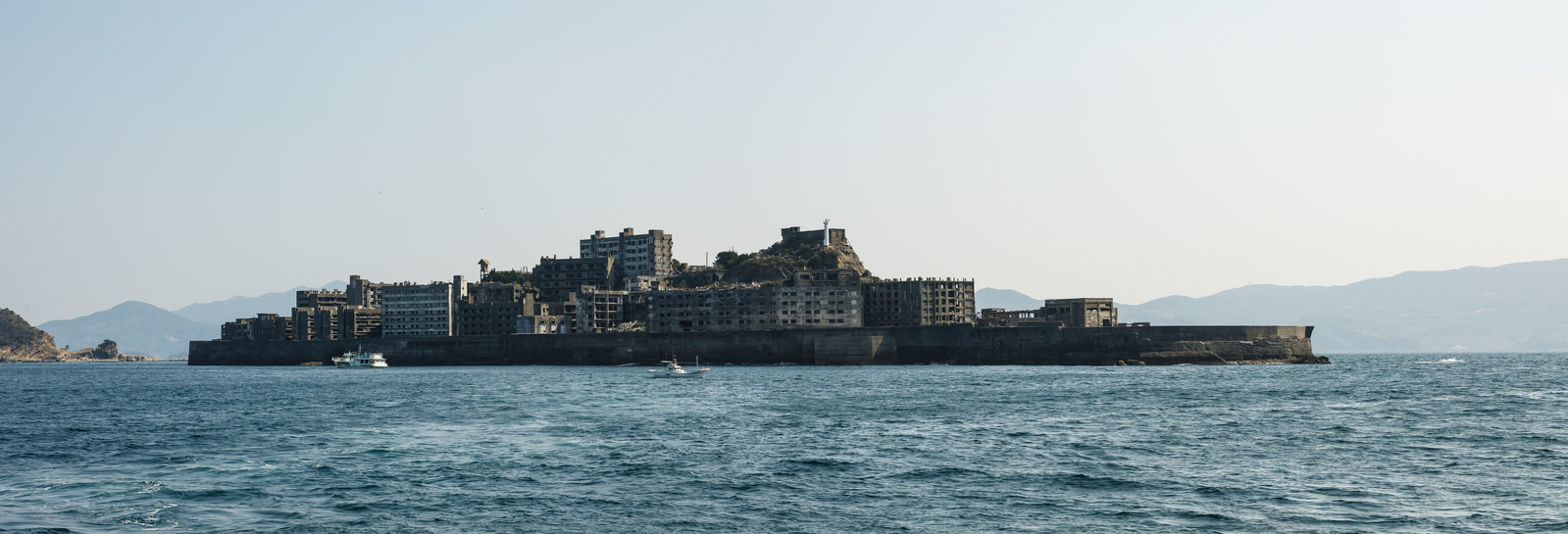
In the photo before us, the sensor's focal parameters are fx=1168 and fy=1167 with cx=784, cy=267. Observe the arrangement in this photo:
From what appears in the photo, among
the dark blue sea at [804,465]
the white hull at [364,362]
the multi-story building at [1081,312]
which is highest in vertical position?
the multi-story building at [1081,312]

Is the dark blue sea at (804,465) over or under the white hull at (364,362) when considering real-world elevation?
under

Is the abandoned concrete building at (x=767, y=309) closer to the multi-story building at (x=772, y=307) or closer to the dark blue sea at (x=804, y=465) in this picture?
the multi-story building at (x=772, y=307)

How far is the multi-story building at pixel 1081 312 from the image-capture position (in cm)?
17275

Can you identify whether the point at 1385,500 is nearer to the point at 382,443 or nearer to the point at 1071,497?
the point at 1071,497

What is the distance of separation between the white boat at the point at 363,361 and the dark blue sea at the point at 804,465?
325 ft

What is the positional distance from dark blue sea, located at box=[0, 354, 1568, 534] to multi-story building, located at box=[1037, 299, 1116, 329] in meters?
98.1

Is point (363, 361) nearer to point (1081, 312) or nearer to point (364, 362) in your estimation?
point (364, 362)

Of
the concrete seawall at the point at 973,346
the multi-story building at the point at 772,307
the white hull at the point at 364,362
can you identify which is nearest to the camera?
the concrete seawall at the point at 973,346

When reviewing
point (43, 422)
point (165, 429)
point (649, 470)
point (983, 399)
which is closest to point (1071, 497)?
point (649, 470)

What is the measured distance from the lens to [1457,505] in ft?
99.8

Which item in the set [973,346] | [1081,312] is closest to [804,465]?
[973,346]

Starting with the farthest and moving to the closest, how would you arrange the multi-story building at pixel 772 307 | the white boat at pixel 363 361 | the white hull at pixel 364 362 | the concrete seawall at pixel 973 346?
the multi-story building at pixel 772 307, the white boat at pixel 363 361, the white hull at pixel 364 362, the concrete seawall at pixel 973 346

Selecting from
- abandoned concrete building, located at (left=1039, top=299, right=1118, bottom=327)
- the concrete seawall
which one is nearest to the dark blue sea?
the concrete seawall

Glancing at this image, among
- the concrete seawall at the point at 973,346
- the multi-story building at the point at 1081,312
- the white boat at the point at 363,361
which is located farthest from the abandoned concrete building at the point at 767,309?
the white boat at the point at 363,361
